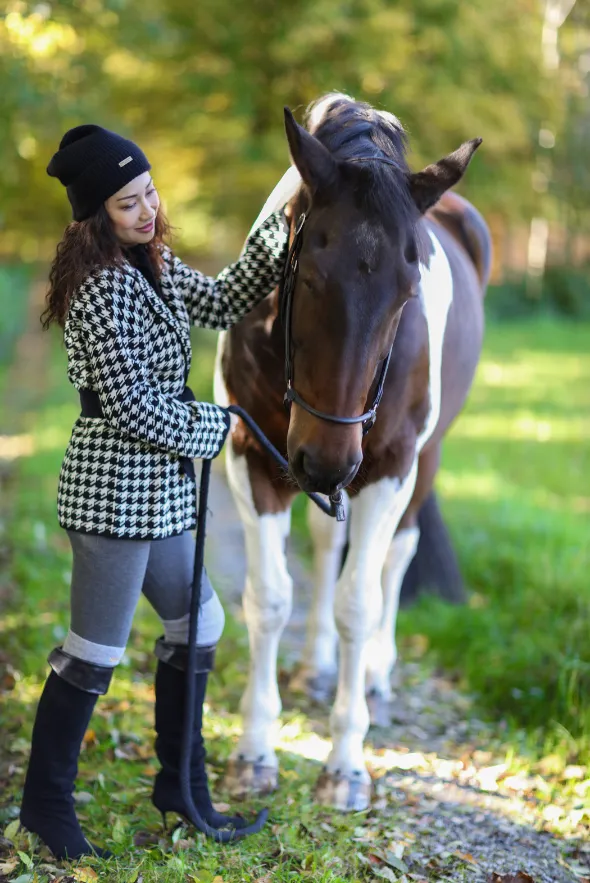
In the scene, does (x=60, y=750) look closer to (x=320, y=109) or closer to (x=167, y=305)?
(x=167, y=305)

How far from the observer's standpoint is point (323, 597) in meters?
4.25

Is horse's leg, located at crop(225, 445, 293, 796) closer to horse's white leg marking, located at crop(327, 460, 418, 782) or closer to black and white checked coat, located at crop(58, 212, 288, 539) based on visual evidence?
horse's white leg marking, located at crop(327, 460, 418, 782)

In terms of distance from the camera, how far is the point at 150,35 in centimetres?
737

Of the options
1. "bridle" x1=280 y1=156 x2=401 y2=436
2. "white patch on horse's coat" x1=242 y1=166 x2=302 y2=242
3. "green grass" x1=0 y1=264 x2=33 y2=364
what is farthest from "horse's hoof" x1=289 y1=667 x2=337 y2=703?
"green grass" x1=0 y1=264 x2=33 y2=364

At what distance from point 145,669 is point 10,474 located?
3.78 metres

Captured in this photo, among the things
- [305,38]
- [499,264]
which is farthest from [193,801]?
[499,264]

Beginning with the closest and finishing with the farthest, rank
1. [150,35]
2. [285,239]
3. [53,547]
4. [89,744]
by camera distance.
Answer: [285,239]
[89,744]
[53,547]
[150,35]

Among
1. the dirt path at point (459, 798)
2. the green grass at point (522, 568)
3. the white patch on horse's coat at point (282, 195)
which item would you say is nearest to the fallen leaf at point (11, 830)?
the dirt path at point (459, 798)

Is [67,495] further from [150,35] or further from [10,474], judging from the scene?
[150,35]

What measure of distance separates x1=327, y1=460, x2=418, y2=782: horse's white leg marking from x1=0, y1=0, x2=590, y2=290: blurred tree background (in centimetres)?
455

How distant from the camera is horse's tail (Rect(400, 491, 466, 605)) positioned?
4773 mm

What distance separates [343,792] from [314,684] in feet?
3.28

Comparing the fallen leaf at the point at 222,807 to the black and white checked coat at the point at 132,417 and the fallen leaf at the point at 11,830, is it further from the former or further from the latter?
the black and white checked coat at the point at 132,417

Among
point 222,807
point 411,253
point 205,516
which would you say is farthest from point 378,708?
point 411,253
